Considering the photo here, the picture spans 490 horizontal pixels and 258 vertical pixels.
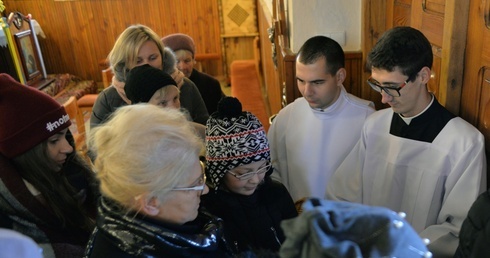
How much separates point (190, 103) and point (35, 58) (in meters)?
5.23

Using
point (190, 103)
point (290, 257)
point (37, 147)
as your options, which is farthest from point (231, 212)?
point (190, 103)

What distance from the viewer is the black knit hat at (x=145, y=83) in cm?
179

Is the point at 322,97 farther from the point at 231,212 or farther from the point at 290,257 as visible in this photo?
the point at 290,257

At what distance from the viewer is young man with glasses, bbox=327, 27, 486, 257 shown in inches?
53.4

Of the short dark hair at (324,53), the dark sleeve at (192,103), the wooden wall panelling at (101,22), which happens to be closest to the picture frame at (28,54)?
the wooden wall panelling at (101,22)

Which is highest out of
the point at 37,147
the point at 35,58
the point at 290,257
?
the point at 290,257

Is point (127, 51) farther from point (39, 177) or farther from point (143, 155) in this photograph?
point (143, 155)

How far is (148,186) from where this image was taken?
96 cm

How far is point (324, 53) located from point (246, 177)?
773mm

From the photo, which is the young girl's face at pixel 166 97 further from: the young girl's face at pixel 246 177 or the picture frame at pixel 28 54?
the picture frame at pixel 28 54

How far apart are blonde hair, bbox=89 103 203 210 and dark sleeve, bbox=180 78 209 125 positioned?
1.27 meters

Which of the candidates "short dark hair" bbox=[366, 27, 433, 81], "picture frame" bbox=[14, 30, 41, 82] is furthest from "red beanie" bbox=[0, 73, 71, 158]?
"picture frame" bbox=[14, 30, 41, 82]

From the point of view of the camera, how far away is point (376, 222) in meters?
0.58

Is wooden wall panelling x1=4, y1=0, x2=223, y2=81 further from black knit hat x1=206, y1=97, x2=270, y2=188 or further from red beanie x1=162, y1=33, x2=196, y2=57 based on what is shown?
black knit hat x1=206, y1=97, x2=270, y2=188
